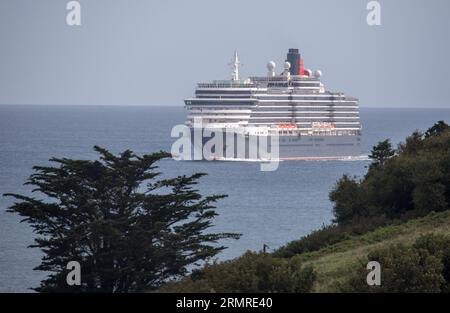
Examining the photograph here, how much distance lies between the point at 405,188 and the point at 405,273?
1369 centimetres

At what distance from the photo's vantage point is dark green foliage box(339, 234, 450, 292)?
2003 cm

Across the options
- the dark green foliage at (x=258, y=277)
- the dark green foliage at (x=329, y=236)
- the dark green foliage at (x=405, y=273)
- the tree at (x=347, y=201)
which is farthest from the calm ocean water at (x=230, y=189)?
the dark green foliage at (x=405, y=273)

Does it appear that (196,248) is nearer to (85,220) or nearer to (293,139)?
(85,220)

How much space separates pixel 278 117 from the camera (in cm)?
10262

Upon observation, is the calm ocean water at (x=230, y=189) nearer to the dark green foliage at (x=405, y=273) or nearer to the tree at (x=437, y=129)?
the tree at (x=437, y=129)

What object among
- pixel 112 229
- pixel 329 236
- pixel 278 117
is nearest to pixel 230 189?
pixel 278 117

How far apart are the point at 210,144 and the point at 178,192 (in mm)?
68415

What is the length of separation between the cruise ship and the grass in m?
66.9

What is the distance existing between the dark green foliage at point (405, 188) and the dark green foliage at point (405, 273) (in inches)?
410

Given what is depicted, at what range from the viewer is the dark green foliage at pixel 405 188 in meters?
31.9

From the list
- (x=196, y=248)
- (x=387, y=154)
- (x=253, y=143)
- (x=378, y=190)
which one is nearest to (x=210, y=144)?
(x=253, y=143)

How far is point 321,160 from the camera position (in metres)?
102

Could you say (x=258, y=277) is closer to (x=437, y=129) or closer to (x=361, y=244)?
(x=361, y=244)

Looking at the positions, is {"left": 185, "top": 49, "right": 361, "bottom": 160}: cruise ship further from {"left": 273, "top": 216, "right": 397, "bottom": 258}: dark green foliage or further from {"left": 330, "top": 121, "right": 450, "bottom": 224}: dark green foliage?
{"left": 273, "top": 216, "right": 397, "bottom": 258}: dark green foliage
